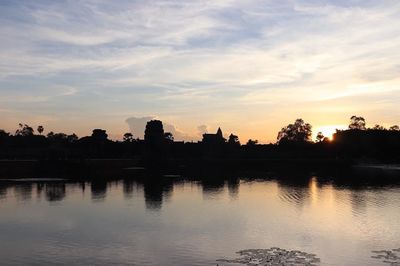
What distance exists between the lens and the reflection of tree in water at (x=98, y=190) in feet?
280

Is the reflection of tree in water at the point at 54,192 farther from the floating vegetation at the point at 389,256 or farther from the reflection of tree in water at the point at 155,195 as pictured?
the floating vegetation at the point at 389,256

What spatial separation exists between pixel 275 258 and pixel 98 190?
2616 inches

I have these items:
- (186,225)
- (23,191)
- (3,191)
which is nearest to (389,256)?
(186,225)

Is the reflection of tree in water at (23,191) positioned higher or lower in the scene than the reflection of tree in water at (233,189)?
higher

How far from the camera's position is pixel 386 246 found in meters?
42.0

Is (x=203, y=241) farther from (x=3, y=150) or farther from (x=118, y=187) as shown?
(x=3, y=150)

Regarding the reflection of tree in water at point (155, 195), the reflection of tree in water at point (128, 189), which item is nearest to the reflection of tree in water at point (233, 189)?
the reflection of tree in water at point (155, 195)

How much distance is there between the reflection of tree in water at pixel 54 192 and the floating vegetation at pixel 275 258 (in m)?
50.4

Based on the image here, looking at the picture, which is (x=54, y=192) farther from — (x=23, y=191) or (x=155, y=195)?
(x=155, y=195)

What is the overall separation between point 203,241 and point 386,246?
645 inches

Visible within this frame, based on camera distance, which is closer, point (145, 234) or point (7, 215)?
point (145, 234)

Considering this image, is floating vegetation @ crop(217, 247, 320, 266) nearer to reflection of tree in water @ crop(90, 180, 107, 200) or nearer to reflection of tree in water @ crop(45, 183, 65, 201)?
reflection of tree in water @ crop(90, 180, 107, 200)

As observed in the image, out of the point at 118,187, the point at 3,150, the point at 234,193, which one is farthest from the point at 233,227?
the point at 3,150

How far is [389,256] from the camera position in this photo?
37.8 meters
